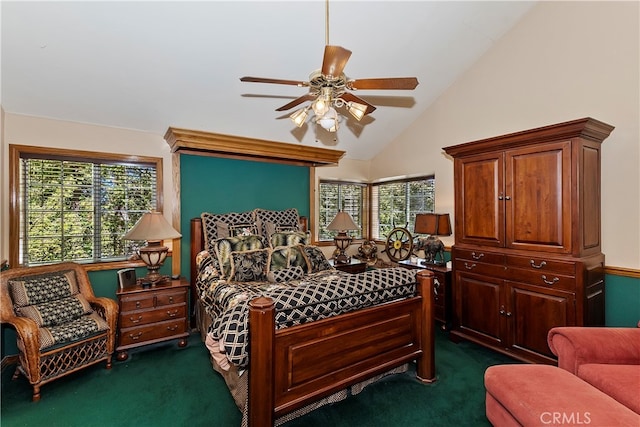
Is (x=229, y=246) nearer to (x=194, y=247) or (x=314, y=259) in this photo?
(x=194, y=247)

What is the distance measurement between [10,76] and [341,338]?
331 centimetres

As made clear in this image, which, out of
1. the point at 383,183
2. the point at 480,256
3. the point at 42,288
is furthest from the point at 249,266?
the point at 383,183

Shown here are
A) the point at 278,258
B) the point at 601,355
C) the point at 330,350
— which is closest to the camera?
the point at 601,355

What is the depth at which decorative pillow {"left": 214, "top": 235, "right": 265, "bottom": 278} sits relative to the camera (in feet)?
9.72

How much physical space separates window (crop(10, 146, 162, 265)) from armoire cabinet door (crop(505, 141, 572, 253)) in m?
3.72

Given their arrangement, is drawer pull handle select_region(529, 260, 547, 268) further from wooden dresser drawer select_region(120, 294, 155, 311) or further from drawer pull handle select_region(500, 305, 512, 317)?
wooden dresser drawer select_region(120, 294, 155, 311)

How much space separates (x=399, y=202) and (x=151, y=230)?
136 inches

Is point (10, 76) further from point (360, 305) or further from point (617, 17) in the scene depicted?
point (617, 17)

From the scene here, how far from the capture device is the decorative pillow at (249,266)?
2.94 m

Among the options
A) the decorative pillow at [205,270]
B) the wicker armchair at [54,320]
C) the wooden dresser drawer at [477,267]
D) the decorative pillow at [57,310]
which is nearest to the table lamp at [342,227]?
the wooden dresser drawer at [477,267]

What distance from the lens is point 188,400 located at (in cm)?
218

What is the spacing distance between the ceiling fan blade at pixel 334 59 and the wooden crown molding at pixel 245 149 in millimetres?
2093

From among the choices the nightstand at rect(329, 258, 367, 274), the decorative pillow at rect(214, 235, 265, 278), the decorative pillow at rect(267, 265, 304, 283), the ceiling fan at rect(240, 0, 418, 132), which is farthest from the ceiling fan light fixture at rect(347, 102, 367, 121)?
the nightstand at rect(329, 258, 367, 274)

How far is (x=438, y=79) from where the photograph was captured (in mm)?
3697
